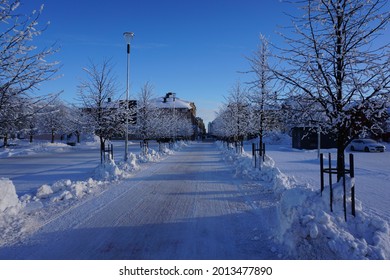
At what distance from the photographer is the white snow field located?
13.5ft

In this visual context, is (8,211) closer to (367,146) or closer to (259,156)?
(259,156)

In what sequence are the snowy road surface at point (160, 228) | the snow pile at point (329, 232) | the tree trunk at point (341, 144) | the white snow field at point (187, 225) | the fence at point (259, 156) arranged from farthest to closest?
1. the fence at point (259, 156)
2. the tree trunk at point (341, 144)
3. the snowy road surface at point (160, 228)
4. the white snow field at point (187, 225)
5. the snow pile at point (329, 232)

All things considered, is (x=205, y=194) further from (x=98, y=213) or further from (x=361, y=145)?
(x=361, y=145)

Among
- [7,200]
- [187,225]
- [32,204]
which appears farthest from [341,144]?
[32,204]

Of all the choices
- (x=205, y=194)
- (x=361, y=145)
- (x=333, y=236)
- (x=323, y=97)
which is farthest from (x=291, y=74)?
(x=361, y=145)

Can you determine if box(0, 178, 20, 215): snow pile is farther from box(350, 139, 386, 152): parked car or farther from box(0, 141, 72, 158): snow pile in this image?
box(350, 139, 386, 152): parked car

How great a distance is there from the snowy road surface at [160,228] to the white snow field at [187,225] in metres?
0.01

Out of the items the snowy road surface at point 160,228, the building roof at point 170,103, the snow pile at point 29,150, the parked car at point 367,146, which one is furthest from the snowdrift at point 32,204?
the building roof at point 170,103

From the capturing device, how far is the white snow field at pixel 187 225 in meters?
4.11

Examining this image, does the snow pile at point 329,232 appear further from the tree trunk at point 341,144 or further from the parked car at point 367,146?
the parked car at point 367,146

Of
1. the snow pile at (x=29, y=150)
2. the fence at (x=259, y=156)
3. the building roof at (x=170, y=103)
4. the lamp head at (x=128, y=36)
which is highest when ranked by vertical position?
the building roof at (x=170, y=103)

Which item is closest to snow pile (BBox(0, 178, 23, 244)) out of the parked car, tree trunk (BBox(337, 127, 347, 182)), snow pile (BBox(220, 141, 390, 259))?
snow pile (BBox(220, 141, 390, 259))

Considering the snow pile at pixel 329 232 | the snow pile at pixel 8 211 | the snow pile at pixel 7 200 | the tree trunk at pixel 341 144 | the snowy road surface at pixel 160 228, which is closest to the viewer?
the snow pile at pixel 329 232

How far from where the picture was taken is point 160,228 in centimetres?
538
